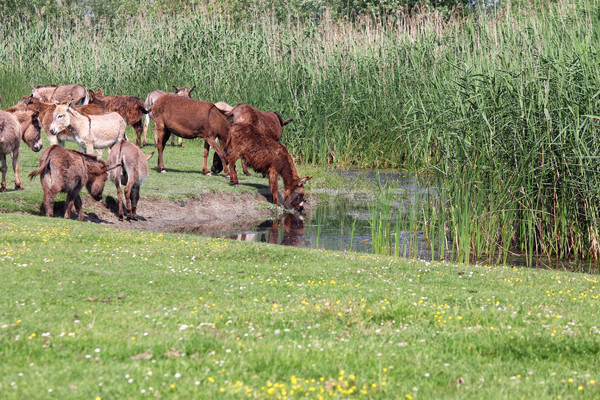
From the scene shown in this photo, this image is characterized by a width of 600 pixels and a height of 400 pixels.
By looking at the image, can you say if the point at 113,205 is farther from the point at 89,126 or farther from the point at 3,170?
the point at 89,126

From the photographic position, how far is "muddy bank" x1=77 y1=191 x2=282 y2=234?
14.3 m

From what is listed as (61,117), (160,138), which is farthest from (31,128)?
(160,138)

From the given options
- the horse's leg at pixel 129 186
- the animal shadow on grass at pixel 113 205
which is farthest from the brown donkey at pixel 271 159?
the horse's leg at pixel 129 186

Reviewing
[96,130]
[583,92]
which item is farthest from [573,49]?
[96,130]

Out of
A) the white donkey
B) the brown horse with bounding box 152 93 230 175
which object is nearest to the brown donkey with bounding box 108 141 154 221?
the white donkey

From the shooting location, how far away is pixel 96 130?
16906mm

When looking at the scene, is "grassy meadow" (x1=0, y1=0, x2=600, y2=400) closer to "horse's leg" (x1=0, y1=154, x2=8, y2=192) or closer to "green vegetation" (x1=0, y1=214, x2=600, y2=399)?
"green vegetation" (x1=0, y1=214, x2=600, y2=399)

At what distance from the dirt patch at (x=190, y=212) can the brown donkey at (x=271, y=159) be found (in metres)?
0.49

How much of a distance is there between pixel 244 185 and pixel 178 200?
241 cm

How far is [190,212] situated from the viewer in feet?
51.1

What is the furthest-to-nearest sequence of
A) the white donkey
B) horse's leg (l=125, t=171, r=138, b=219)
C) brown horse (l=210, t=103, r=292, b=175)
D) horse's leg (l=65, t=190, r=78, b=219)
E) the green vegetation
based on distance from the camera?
brown horse (l=210, t=103, r=292, b=175) < the white donkey < horse's leg (l=125, t=171, r=138, b=219) < horse's leg (l=65, t=190, r=78, b=219) < the green vegetation

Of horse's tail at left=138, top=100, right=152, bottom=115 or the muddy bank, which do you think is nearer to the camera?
the muddy bank

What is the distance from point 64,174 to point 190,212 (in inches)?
133

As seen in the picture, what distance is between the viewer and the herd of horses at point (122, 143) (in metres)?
13.2
